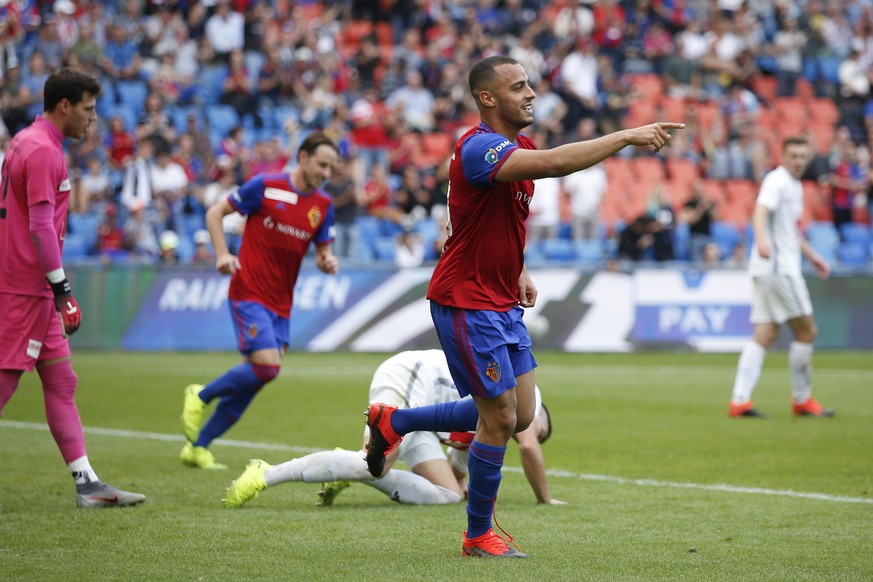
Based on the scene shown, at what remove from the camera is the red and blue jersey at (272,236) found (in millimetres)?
8586

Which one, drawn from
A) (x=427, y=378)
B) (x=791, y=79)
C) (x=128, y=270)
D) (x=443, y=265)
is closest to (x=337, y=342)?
(x=128, y=270)

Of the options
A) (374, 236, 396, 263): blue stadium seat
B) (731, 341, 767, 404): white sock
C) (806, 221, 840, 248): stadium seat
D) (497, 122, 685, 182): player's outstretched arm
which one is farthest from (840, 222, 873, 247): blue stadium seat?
(497, 122, 685, 182): player's outstretched arm

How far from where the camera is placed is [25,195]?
6.36 metres

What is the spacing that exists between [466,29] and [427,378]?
65.5 ft

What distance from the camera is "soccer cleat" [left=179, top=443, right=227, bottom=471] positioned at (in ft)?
26.9

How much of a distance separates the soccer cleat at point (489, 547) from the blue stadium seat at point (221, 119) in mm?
17630

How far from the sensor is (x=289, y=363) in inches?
666

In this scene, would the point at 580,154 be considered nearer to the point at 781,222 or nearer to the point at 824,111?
the point at 781,222

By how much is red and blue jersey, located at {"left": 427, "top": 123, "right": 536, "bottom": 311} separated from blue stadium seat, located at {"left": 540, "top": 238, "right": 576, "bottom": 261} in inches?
621

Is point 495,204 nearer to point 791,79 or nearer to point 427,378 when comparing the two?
point 427,378

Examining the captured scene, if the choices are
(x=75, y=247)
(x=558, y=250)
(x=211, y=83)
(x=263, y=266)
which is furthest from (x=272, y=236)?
(x=211, y=83)

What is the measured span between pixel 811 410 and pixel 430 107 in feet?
45.7

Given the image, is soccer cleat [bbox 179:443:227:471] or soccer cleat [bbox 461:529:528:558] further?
soccer cleat [bbox 179:443:227:471]

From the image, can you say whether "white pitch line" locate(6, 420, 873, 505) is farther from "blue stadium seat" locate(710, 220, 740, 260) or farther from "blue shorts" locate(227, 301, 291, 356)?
"blue stadium seat" locate(710, 220, 740, 260)
